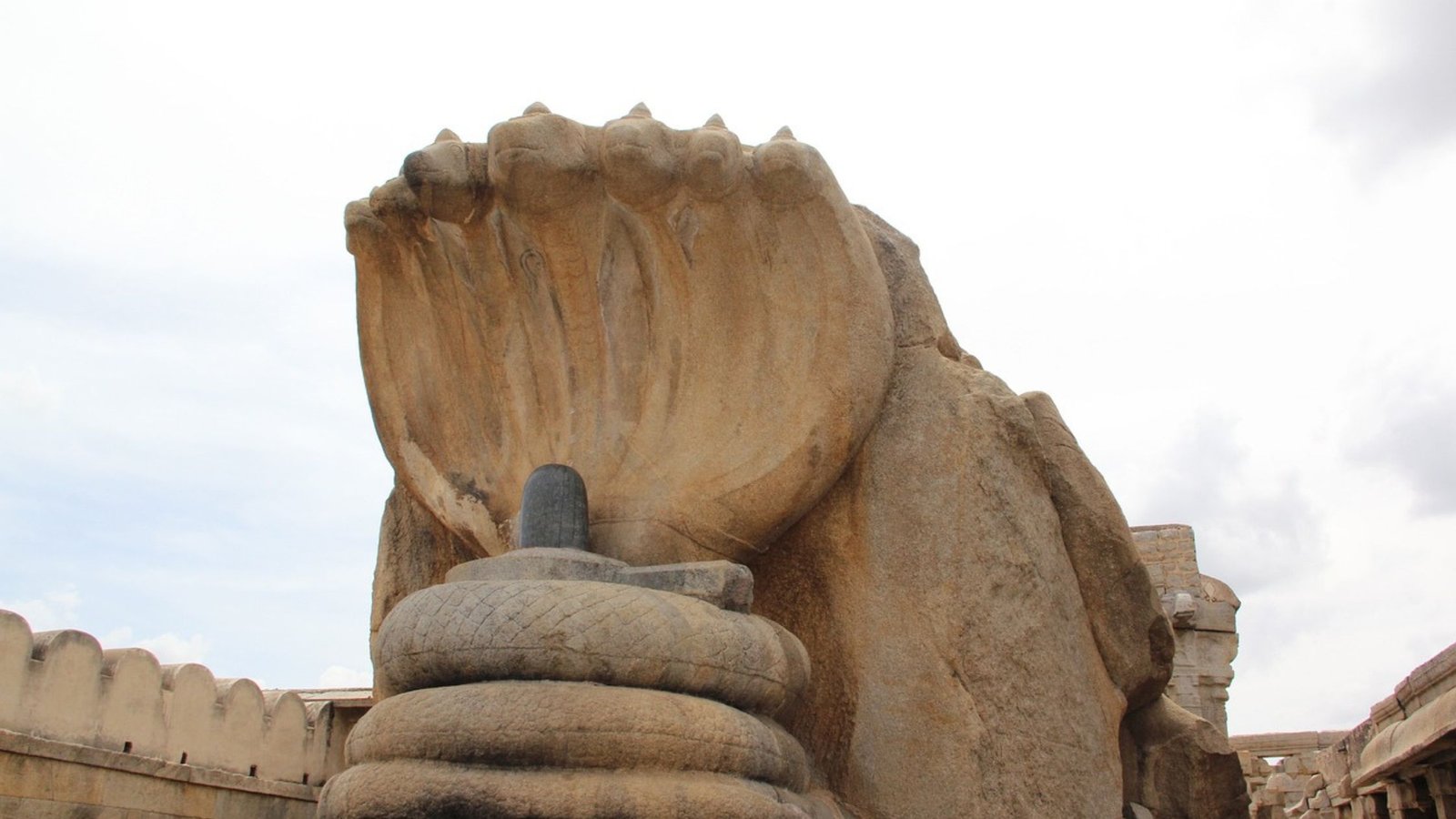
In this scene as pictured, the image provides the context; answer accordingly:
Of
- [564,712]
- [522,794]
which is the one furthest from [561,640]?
[522,794]

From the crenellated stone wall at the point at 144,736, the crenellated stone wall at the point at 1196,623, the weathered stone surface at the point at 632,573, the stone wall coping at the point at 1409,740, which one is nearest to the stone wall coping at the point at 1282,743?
the crenellated stone wall at the point at 1196,623

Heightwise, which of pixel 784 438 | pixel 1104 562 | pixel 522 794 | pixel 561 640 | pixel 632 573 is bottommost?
pixel 522 794

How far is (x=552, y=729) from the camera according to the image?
282 cm

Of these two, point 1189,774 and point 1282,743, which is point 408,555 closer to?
point 1189,774

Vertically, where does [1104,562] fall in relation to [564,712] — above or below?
above

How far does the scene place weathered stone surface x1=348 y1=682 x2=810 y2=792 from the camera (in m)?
2.82

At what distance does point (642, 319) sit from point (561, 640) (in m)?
1.28

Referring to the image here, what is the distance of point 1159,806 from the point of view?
4.48 meters

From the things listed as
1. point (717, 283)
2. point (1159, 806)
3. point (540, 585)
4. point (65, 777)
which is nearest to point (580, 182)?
point (717, 283)

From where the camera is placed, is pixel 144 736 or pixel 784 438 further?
pixel 144 736

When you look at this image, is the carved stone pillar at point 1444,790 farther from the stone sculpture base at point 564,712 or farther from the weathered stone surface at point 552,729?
the weathered stone surface at point 552,729

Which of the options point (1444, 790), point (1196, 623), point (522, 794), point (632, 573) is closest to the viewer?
point (522, 794)

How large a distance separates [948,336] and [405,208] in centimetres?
172

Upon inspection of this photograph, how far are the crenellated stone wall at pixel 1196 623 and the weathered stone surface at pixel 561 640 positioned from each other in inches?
333
